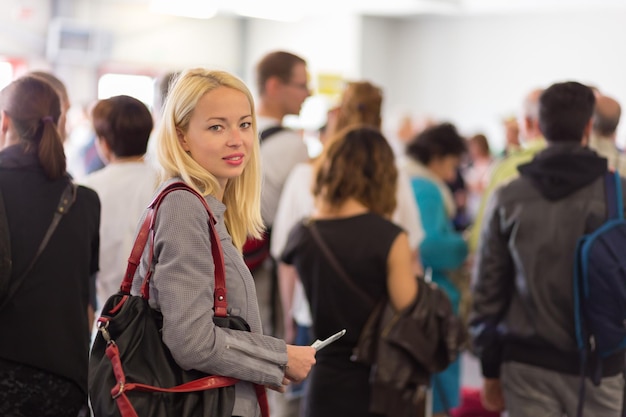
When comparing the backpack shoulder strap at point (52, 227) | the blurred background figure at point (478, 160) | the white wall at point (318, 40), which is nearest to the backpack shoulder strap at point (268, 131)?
the backpack shoulder strap at point (52, 227)

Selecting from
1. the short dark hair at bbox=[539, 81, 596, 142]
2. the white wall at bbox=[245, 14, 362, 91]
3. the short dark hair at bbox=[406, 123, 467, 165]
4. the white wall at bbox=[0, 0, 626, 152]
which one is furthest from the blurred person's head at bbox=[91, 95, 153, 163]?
Result: the white wall at bbox=[245, 14, 362, 91]

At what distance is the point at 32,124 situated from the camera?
2.35m

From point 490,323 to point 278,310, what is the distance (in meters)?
1.13

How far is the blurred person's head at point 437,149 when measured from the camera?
4.50m

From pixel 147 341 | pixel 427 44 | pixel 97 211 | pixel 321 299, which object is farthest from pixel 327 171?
pixel 427 44

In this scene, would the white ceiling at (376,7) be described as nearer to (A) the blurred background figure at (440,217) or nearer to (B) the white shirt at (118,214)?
(A) the blurred background figure at (440,217)

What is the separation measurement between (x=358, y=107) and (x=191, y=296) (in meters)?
2.20

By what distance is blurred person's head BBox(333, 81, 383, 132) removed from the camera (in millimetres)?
3766

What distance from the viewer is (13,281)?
2256 mm

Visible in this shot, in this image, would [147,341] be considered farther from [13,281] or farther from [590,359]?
[590,359]

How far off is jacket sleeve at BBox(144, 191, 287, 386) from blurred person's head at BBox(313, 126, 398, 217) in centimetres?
129

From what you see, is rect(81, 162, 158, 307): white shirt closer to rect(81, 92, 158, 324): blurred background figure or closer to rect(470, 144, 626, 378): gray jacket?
rect(81, 92, 158, 324): blurred background figure

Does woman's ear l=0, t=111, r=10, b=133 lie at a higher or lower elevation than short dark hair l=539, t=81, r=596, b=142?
lower

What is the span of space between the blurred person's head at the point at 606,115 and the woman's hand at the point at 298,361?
7.38 feet
